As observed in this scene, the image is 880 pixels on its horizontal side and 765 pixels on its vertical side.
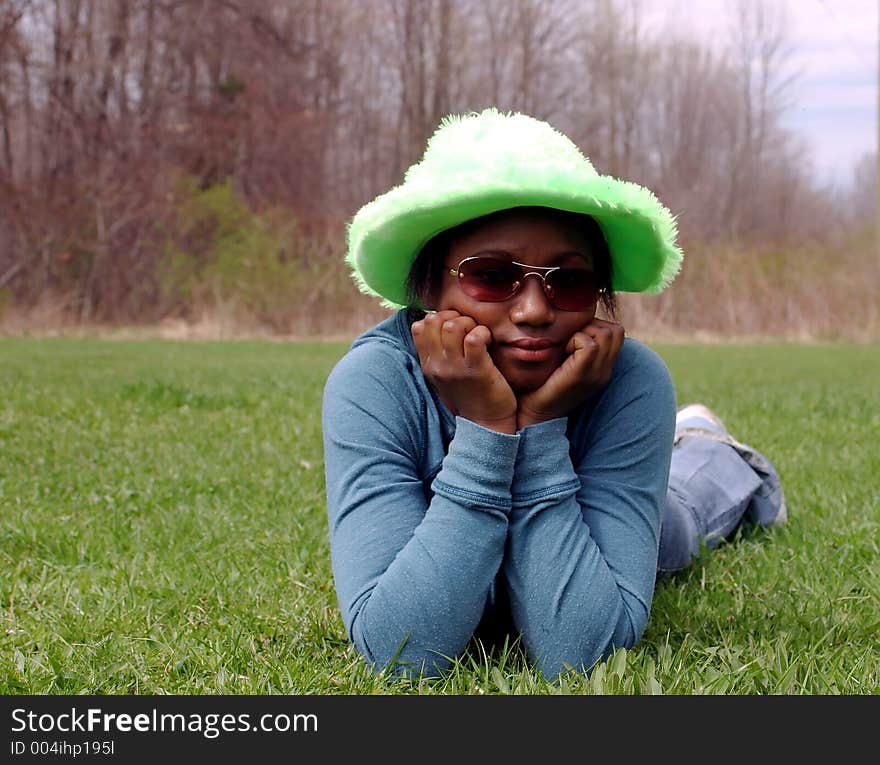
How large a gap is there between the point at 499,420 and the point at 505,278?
0.29m

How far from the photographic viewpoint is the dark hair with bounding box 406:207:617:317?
2.18 m

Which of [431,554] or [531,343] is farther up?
[531,343]

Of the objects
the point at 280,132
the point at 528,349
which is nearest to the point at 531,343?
the point at 528,349

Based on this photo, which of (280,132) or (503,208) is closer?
(503,208)

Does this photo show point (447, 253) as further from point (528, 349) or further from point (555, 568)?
point (555, 568)

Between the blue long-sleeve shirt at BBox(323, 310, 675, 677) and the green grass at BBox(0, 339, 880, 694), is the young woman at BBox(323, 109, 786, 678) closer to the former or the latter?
the blue long-sleeve shirt at BBox(323, 310, 675, 677)

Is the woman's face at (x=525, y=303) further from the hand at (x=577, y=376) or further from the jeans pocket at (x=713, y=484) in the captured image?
the jeans pocket at (x=713, y=484)

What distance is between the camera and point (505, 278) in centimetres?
214

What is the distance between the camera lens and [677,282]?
22.1m

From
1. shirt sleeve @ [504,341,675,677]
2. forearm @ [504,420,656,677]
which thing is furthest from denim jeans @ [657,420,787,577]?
forearm @ [504,420,656,677]

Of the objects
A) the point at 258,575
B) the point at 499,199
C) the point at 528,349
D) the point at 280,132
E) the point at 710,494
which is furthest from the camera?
the point at 280,132

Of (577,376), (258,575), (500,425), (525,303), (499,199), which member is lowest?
(258,575)
